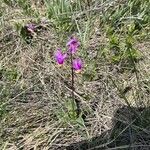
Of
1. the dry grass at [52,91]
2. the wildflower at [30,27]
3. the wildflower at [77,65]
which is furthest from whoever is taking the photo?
the wildflower at [30,27]

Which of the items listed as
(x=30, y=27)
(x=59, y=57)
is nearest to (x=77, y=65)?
(x=59, y=57)

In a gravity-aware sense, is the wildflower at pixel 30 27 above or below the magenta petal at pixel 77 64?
above

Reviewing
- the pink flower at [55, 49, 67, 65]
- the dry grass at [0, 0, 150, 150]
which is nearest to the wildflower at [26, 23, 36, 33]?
the dry grass at [0, 0, 150, 150]

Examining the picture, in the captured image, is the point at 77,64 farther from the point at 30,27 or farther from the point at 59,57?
the point at 30,27

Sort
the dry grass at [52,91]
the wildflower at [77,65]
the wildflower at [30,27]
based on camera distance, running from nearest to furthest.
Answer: the dry grass at [52,91]
the wildflower at [77,65]
the wildflower at [30,27]

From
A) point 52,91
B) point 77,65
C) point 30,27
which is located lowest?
point 52,91

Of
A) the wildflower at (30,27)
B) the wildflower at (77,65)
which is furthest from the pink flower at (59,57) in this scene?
the wildflower at (30,27)

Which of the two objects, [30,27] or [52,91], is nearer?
[52,91]

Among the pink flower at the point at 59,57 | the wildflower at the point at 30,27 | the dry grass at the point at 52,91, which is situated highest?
the wildflower at the point at 30,27

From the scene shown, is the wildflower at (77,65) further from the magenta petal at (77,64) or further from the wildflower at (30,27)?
the wildflower at (30,27)

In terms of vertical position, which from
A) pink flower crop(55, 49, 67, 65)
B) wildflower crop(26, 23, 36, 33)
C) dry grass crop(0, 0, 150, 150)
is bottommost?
dry grass crop(0, 0, 150, 150)

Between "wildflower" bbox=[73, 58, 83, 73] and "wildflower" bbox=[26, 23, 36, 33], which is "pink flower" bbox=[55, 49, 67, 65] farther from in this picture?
"wildflower" bbox=[26, 23, 36, 33]
